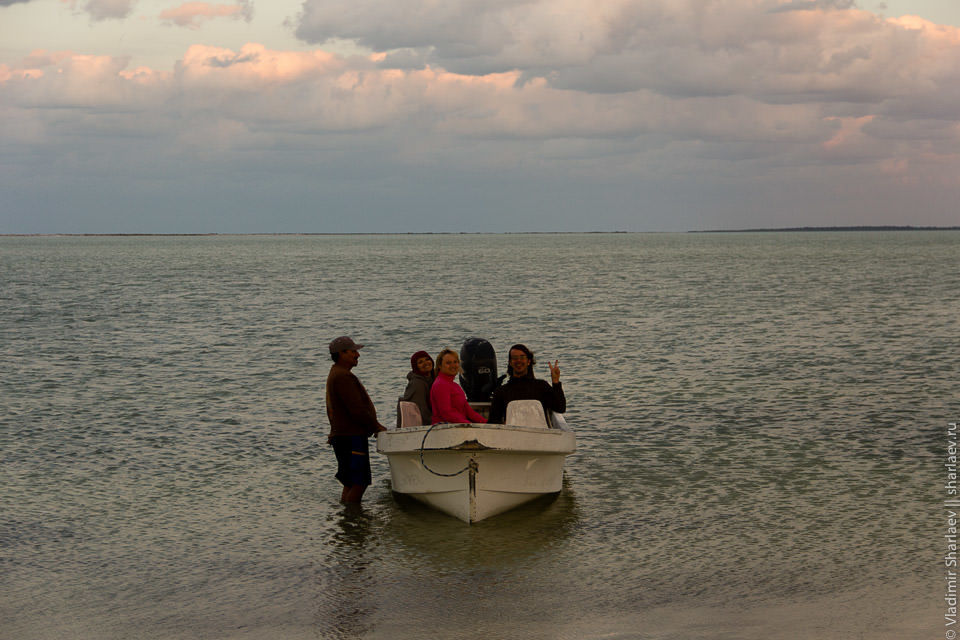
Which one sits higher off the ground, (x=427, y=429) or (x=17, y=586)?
(x=427, y=429)

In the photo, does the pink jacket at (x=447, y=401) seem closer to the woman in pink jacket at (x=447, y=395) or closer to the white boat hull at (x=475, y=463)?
the woman in pink jacket at (x=447, y=395)

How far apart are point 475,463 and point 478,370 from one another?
3903 millimetres

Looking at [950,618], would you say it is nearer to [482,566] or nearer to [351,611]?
[482,566]

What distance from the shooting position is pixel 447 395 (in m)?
11.1

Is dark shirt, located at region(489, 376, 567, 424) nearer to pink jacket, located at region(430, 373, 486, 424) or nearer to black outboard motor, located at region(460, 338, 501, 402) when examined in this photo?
pink jacket, located at region(430, 373, 486, 424)

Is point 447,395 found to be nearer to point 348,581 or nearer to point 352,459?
point 352,459

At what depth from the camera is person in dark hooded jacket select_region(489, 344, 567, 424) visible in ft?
38.9

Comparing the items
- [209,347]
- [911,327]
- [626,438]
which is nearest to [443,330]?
[209,347]

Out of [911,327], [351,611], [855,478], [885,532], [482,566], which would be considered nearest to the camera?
[351,611]

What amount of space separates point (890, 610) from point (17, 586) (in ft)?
25.8

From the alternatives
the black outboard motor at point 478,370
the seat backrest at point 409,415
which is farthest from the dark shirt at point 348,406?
the black outboard motor at point 478,370

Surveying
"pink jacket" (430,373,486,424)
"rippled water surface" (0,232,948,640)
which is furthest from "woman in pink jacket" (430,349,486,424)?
"rippled water surface" (0,232,948,640)

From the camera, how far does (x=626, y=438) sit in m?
16.0

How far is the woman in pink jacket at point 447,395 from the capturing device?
11094mm
